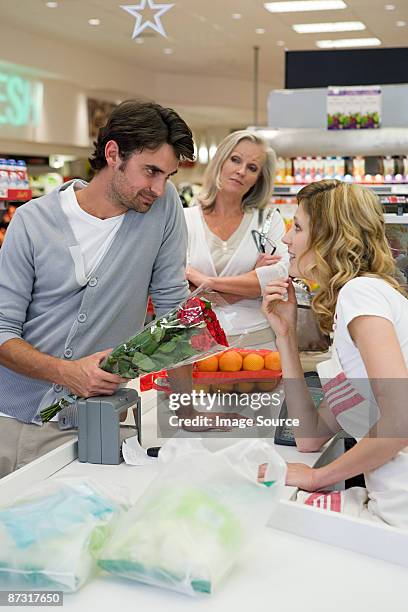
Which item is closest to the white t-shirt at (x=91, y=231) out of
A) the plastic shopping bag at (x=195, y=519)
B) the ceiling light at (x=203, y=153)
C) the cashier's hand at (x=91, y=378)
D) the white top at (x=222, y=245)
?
the cashier's hand at (x=91, y=378)

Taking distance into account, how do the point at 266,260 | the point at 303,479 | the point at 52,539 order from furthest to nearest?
the point at 266,260 → the point at 303,479 → the point at 52,539

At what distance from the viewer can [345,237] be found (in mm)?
2025

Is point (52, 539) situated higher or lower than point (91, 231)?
lower

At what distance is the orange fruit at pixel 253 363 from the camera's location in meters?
2.37

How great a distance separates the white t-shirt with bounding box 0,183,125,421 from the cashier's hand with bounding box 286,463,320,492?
90cm

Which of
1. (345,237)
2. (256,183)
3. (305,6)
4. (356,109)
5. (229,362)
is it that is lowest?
(229,362)

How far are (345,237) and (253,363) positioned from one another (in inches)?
21.2

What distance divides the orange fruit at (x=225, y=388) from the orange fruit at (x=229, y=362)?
4 centimetres

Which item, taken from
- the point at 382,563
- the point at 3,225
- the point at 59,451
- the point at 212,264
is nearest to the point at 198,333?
the point at 59,451

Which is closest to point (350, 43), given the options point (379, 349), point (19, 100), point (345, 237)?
point (19, 100)

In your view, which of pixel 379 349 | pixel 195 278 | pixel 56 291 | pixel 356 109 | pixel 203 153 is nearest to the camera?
pixel 379 349

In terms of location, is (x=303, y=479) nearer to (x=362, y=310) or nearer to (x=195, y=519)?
(x=362, y=310)

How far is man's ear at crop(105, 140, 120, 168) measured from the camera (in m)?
2.40

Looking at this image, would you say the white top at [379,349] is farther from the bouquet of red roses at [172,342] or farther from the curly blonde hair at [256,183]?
the curly blonde hair at [256,183]
